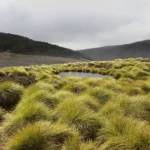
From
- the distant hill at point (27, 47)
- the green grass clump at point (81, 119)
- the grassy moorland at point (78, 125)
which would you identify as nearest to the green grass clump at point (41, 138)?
the grassy moorland at point (78, 125)

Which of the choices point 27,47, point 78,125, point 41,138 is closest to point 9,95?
point 78,125

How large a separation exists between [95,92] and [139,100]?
2.07 m

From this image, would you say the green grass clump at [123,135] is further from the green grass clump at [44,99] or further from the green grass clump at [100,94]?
the green grass clump at [100,94]

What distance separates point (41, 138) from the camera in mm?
5977

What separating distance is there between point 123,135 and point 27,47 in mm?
137963

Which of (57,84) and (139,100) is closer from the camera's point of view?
(139,100)

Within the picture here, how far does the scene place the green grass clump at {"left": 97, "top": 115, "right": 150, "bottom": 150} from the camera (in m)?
5.56

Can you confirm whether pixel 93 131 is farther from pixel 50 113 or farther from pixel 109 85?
pixel 109 85

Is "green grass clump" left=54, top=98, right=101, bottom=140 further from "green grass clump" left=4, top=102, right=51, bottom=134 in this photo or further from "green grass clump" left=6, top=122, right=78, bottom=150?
"green grass clump" left=6, top=122, right=78, bottom=150

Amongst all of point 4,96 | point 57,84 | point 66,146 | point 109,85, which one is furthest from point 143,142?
point 57,84

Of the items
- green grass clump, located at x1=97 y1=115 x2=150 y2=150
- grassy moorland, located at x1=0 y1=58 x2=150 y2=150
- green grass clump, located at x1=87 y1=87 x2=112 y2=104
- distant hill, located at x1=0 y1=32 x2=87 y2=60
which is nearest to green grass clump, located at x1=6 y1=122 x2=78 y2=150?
grassy moorland, located at x1=0 y1=58 x2=150 y2=150

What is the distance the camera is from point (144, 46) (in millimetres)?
198625

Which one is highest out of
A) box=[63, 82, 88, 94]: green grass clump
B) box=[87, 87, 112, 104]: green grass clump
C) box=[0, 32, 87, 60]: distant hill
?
box=[87, 87, 112, 104]: green grass clump

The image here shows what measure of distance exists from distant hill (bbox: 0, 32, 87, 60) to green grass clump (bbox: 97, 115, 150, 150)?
129m
